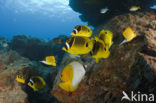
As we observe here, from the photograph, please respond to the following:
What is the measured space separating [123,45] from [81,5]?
7997mm

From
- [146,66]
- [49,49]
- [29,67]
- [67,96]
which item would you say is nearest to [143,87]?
[146,66]

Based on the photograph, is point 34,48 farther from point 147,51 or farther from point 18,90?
point 147,51

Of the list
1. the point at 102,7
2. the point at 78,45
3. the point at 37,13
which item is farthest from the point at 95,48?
the point at 37,13

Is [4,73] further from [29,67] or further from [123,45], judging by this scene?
[123,45]

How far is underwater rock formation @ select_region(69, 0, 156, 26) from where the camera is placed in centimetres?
788

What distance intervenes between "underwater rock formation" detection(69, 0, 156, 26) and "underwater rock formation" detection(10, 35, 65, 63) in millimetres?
4701

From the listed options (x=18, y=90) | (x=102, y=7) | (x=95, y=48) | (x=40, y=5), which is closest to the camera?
(x=95, y=48)

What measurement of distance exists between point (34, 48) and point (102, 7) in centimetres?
830

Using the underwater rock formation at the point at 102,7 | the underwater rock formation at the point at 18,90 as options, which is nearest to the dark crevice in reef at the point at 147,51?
the underwater rock formation at the point at 18,90

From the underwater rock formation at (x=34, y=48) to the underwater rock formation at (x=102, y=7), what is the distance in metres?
4.70

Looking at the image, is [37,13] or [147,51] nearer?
[147,51]

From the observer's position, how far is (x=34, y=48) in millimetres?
12555

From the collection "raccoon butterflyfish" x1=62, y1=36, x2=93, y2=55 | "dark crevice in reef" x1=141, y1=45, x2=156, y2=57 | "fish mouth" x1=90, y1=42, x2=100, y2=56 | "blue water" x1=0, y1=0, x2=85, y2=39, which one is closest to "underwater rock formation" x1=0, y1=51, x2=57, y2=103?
"raccoon butterflyfish" x1=62, y1=36, x2=93, y2=55

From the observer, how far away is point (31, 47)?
12617 mm
